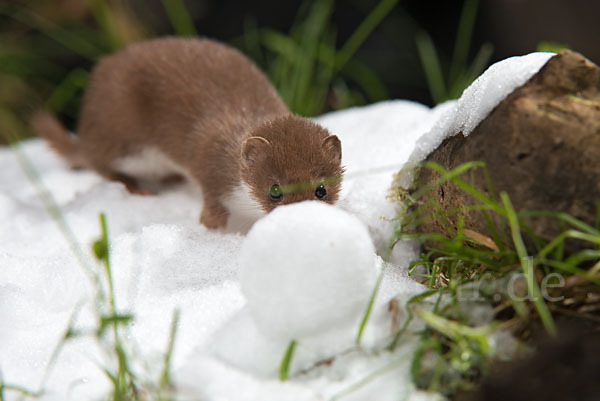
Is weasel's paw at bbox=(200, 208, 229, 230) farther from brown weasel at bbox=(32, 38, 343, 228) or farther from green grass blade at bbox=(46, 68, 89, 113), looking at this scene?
green grass blade at bbox=(46, 68, 89, 113)

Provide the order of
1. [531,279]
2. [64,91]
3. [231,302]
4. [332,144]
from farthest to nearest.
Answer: [64,91] → [332,144] → [231,302] → [531,279]

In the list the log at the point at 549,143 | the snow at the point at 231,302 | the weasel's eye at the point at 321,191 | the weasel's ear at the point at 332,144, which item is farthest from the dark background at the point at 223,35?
the log at the point at 549,143

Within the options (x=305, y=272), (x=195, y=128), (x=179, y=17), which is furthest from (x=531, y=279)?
(x=179, y=17)

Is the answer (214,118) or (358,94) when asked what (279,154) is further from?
(358,94)

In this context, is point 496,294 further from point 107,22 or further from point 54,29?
point 54,29

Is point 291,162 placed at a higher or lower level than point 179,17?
higher

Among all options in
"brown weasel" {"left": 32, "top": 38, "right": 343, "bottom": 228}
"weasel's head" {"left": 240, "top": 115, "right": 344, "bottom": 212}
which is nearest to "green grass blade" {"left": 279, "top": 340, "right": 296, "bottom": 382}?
"weasel's head" {"left": 240, "top": 115, "right": 344, "bottom": 212}
